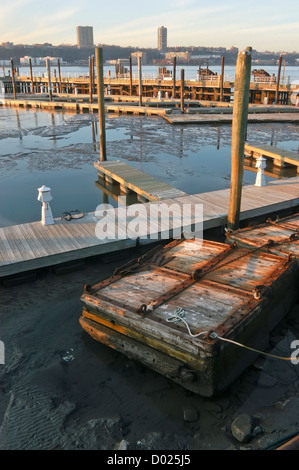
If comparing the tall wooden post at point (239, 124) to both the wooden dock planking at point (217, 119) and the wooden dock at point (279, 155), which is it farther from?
the wooden dock planking at point (217, 119)

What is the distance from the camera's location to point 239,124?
9180 millimetres

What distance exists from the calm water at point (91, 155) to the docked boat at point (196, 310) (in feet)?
22.7

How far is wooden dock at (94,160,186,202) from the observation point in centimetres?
1219

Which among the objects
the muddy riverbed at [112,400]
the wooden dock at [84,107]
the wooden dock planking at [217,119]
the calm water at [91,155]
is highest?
the wooden dock at [84,107]

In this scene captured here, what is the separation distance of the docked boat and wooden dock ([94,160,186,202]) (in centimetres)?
461

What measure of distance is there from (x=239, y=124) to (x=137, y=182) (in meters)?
5.34

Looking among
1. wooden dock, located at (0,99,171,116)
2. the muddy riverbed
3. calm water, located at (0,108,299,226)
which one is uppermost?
wooden dock, located at (0,99,171,116)

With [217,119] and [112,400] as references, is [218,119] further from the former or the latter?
[112,400]

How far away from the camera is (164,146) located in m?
23.6

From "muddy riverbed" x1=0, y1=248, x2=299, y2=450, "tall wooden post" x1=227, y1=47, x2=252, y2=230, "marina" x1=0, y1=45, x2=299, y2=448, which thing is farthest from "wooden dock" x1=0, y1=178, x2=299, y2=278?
"muddy riverbed" x1=0, y1=248, x2=299, y2=450

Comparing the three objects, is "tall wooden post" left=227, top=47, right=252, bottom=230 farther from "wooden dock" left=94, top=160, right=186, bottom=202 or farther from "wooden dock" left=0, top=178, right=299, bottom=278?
"wooden dock" left=94, top=160, right=186, bottom=202

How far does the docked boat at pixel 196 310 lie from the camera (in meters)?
5.24

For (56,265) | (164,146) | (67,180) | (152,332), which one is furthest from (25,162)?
(152,332)

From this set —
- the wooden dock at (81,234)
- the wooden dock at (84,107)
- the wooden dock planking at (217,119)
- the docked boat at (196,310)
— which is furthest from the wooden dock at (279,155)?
the wooden dock at (84,107)
